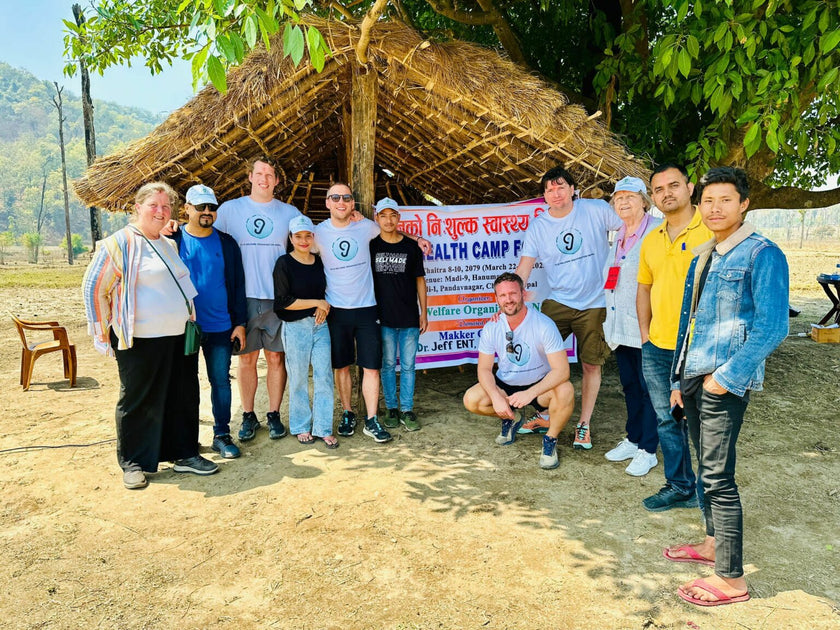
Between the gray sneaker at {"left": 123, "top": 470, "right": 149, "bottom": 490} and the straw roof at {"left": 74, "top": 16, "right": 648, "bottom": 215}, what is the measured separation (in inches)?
91.7

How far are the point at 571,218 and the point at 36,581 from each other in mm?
3847

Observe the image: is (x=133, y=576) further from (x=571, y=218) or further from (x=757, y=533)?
(x=571, y=218)

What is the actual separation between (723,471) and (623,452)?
1655mm

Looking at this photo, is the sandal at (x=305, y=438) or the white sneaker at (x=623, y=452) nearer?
the white sneaker at (x=623, y=452)

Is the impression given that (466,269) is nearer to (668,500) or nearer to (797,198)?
(668,500)

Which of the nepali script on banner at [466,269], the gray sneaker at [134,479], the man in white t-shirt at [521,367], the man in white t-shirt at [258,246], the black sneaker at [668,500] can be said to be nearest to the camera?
the black sneaker at [668,500]

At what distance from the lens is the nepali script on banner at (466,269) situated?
5172 millimetres

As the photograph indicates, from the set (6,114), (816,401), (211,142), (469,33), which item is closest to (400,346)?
(211,142)

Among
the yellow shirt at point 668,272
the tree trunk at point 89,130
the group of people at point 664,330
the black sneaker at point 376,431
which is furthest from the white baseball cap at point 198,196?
the tree trunk at point 89,130

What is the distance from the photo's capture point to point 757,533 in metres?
3.01

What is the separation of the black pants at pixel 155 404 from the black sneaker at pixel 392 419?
1.50 meters

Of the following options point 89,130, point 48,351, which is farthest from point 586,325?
point 89,130

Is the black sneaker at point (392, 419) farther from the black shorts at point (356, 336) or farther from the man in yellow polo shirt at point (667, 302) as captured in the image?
the man in yellow polo shirt at point (667, 302)

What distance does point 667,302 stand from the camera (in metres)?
3.09
